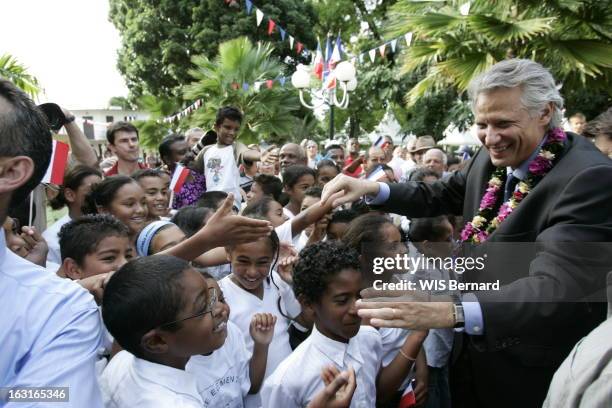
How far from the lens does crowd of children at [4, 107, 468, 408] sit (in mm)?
1748

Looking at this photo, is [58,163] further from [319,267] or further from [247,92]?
[247,92]

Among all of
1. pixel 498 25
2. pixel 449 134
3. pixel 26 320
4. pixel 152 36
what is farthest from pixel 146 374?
pixel 152 36

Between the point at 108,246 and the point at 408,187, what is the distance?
1611 millimetres

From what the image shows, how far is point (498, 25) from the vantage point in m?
7.07

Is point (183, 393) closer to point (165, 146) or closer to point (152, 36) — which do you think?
point (165, 146)

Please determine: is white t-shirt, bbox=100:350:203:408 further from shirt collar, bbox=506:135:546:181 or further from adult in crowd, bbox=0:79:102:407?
shirt collar, bbox=506:135:546:181

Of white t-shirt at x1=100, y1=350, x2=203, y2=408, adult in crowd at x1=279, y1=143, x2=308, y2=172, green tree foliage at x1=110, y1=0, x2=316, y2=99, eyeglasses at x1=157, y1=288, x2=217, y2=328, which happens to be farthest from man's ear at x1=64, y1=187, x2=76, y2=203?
green tree foliage at x1=110, y1=0, x2=316, y2=99

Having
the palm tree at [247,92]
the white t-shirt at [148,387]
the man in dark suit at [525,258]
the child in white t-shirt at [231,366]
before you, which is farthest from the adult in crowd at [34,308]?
the palm tree at [247,92]

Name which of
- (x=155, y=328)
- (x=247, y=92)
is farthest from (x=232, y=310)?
(x=247, y=92)

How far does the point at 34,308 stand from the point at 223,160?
442 centimetres

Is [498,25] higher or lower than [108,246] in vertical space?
higher

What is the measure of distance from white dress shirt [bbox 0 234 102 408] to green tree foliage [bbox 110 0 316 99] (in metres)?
20.0

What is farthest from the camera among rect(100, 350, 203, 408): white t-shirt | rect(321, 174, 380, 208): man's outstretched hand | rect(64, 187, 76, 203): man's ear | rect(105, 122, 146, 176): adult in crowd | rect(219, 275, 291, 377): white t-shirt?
rect(105, 122, 146, 176): adult in crowd

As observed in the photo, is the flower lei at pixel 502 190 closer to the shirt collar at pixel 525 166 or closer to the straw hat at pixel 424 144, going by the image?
the shirt collar at pixel 525 166
